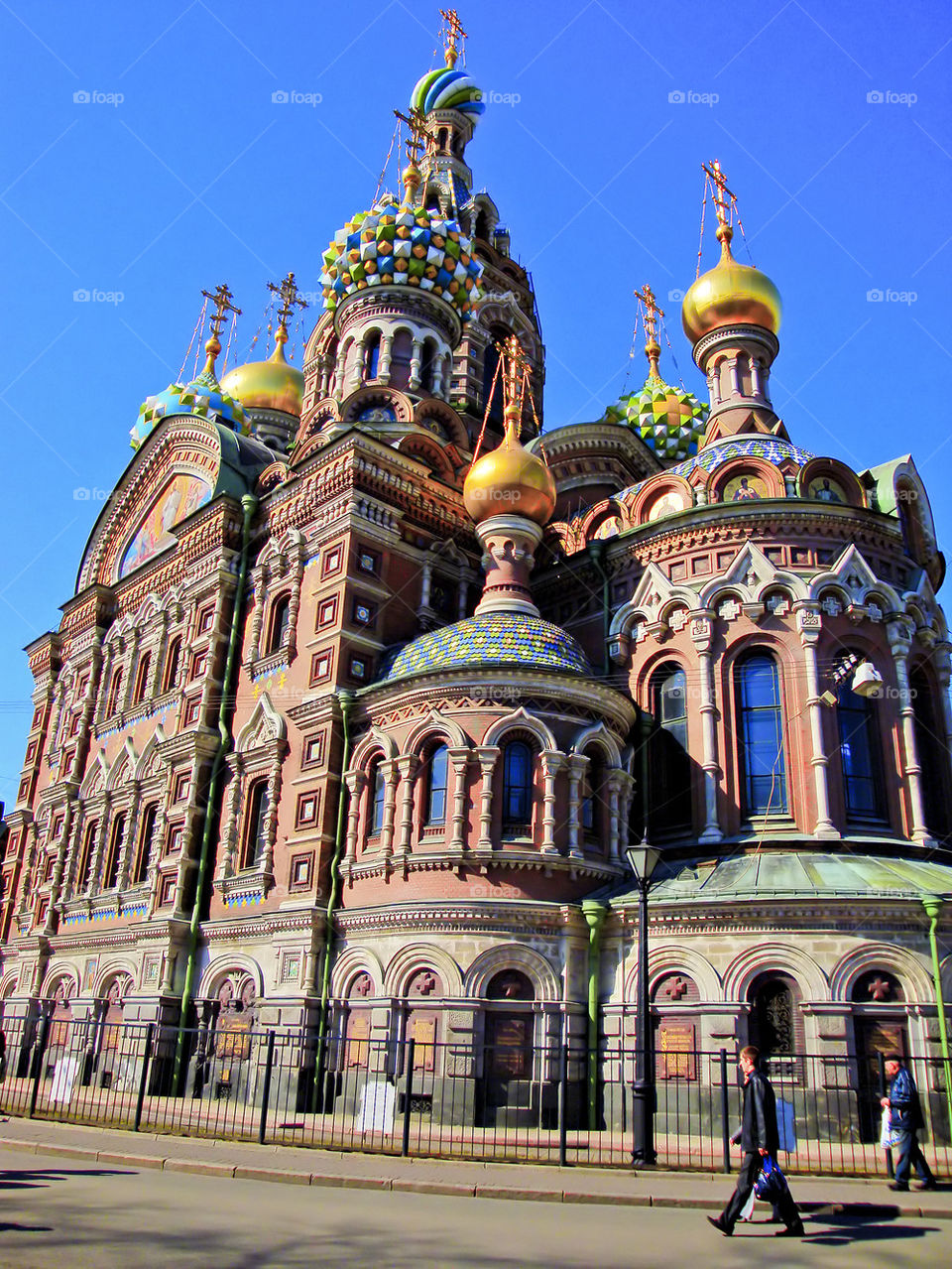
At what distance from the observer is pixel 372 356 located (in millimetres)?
25375

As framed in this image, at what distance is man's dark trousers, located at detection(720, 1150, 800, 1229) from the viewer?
6871 mm

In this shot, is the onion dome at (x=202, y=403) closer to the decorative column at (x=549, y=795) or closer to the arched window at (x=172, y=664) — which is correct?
the arched window at (x=172, y=664)

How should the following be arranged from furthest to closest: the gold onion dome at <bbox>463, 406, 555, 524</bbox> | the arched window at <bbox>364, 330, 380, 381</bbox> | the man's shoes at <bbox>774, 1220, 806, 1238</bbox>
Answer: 1. the arched window at <bbox>364, 330, 380, 381</bbox>
2. the gold onion dome at <bbox>463, 406, 555, 524</bbox>
3. the man's shoes at <bbox>774, 1220, 806, 1238</bbox>

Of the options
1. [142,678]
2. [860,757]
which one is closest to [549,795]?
[860,757]

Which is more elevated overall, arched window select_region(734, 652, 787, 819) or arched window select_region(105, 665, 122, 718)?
arched window select_region(105, 665, 122, 718)

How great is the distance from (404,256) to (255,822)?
14.3 m

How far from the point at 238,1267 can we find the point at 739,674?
42.9 feet

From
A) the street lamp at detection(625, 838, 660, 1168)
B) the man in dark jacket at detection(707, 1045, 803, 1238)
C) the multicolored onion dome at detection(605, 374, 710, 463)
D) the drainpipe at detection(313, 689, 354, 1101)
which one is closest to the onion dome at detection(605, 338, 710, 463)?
the multicolored onion dome at detection(605, 374, 710, 463)

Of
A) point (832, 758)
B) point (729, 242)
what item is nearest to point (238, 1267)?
point (832, 758)

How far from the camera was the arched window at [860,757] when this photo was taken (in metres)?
16.0

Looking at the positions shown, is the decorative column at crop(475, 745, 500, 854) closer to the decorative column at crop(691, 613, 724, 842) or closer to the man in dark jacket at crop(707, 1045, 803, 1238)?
the decorative column at crop(691, 613, 724, 842)

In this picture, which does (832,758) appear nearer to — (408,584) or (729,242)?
(408,584)

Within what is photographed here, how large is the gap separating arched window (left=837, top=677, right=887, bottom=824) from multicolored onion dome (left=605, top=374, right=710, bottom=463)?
13.8 m

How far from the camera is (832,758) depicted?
52.1ft
